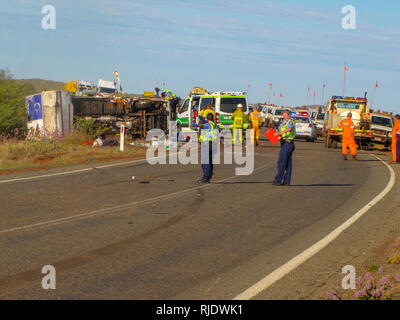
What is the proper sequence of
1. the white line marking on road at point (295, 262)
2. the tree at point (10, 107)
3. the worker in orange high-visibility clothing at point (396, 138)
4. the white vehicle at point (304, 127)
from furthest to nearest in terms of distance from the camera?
1. the white vehicle at point (304, 127)
2. the tree at point (10, 107)
3. the worker in orange high-visibility clothing at point (396, 138)
4. the white line marking on road at point (295, 262)

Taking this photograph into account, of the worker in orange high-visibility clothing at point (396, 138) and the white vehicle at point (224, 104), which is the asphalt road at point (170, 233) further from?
the white vehicle at point (224, 104)

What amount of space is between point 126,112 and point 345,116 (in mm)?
12084

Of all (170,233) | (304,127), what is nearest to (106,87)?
(304,127)

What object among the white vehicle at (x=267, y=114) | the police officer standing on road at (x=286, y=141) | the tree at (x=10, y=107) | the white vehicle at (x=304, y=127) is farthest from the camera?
the white vehicle at (x=267, y=114)

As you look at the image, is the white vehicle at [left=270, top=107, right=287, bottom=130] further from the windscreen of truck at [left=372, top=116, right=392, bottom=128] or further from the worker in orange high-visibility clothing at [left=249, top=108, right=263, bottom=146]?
the worker in orange high-visibility clothing at [left=249, top=108, right=263, bottom=146]

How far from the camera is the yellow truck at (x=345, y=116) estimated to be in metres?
33.8

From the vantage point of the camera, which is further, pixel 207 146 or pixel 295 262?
pixel 207 146

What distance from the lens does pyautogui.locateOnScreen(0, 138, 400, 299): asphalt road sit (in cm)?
664

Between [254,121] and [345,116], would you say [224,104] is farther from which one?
[345,116]

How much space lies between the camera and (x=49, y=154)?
2198 cm

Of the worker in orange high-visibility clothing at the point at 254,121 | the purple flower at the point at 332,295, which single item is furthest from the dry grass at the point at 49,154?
the purple flower at the point at 332,295

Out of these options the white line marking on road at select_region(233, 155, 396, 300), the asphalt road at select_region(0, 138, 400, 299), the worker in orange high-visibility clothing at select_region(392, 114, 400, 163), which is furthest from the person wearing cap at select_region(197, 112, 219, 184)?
the worker in orange high-visibility clothing at select_region(392, 114, 400, 163)

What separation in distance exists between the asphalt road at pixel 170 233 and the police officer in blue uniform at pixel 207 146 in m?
0.45
